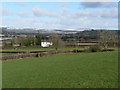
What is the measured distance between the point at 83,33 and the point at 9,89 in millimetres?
147019

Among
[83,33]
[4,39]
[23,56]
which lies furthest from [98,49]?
[83,33]

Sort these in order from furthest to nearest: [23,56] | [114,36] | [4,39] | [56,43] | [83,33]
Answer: [83,33], [4,39], [114,36], [56,43], [23,56]

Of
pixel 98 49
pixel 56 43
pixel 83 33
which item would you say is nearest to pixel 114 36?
pixel 56 43

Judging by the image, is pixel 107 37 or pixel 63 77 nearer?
pixel 63 77

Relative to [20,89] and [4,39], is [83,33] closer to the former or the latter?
[4,39]

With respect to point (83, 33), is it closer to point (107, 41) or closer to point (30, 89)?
point (107, 41)

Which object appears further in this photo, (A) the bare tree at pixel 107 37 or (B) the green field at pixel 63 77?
(A) the bare tree at pixel 107 37

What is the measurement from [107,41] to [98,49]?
3347cm

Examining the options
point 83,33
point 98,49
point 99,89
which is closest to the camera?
point 99,89

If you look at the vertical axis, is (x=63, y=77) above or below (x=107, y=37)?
below

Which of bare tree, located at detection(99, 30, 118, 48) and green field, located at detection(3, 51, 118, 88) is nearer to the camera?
green field, located at detection(3, 51, 118, 88)

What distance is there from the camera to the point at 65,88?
42.9ft

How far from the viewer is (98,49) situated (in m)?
75.1

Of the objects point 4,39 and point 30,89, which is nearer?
point 30,89
